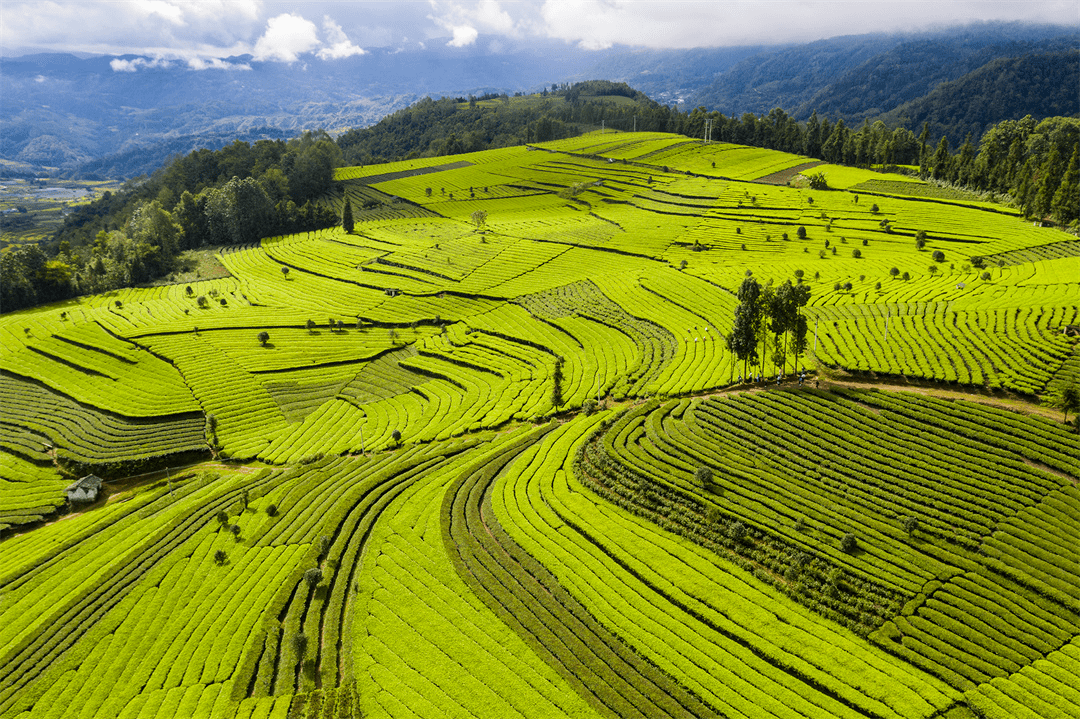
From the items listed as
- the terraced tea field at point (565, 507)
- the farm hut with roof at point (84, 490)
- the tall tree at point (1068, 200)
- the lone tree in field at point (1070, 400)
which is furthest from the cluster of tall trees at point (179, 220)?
the tall tree at point (1068, 200)

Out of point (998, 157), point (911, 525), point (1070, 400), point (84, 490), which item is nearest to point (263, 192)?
point (84, 490)

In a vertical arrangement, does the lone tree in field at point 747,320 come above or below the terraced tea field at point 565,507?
above

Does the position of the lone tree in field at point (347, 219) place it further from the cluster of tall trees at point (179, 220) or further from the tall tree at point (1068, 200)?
the tall tree at point (1068, 200)

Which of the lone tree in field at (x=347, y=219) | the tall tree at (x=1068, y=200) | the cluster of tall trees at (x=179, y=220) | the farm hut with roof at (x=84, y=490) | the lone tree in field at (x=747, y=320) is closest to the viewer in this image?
the lone tree in field at (x=747, y=320)

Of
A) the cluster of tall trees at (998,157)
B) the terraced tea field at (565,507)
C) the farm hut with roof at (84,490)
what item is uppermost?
the cluster of tall trees at (998,157)

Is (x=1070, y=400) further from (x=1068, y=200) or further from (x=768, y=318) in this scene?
(x=1068, y=200)

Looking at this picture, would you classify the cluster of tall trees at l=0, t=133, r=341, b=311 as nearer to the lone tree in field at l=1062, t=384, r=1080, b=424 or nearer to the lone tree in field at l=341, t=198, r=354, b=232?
the lone tree in field at l=341, t=198, r=354, b=232

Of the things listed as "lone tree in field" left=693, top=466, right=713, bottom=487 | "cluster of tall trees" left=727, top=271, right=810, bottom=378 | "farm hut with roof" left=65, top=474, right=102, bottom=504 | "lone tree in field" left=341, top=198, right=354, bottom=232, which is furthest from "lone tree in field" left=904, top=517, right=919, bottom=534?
"lone tree in field" left=341, top=198, right=354, bottom=232
